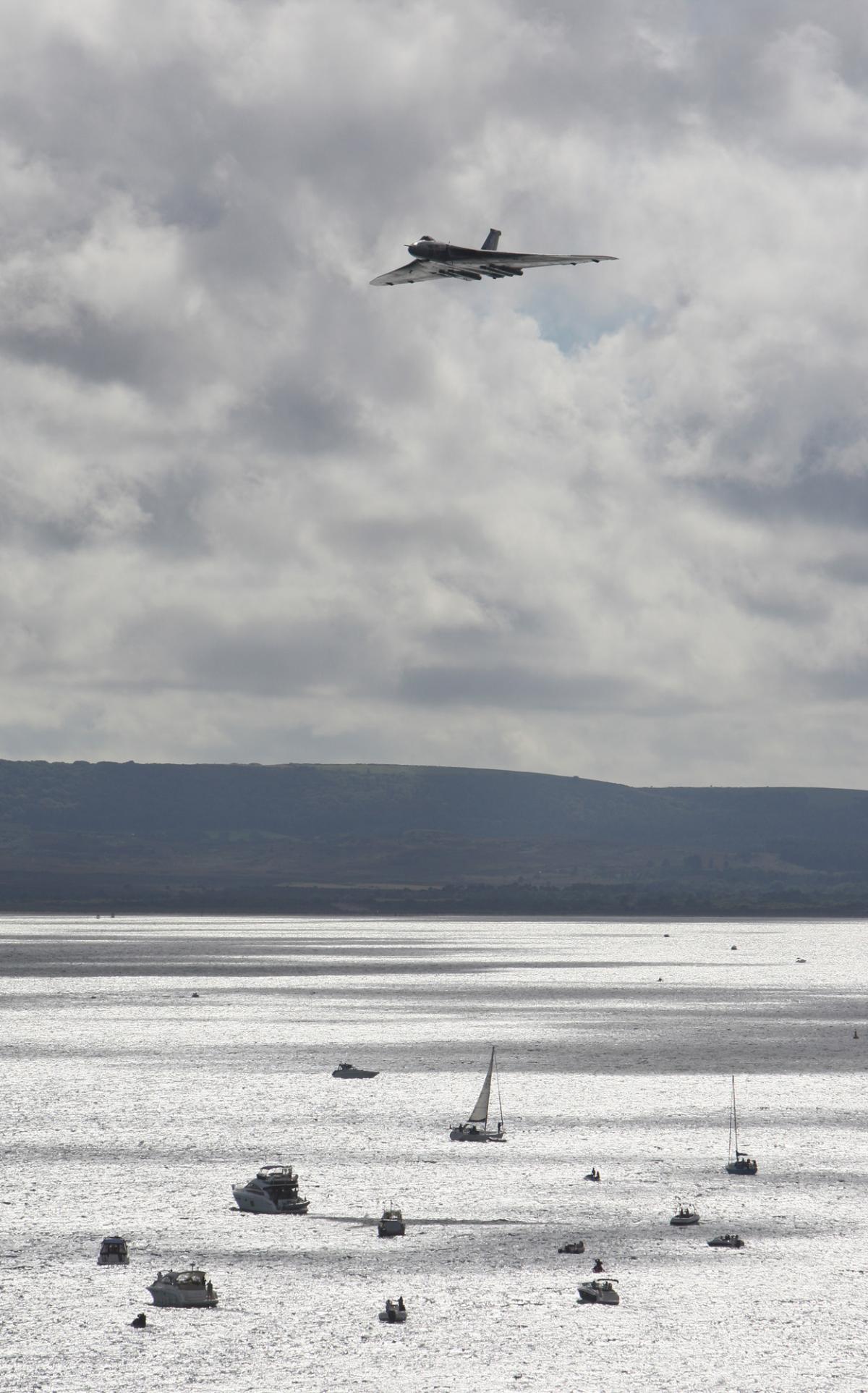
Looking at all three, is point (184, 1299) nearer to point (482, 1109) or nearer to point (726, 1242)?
point (726, 1242)

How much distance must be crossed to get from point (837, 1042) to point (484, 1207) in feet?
164

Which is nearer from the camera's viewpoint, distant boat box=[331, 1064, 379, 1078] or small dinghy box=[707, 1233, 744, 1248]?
small dinghy box=[707, 1233, 744, 1248]

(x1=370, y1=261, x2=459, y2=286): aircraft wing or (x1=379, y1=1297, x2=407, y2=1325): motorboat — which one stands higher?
(x1=370, y1=261, x2=459, y2=286): aircraft wing

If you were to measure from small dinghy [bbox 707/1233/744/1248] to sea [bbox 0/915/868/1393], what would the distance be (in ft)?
0.81

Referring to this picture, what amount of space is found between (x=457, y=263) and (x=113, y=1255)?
42.0 meters

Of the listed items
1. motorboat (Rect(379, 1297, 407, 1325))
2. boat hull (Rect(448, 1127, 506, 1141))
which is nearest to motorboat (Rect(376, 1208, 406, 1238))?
motorboat (Rect(379, 1297, 407, 1325))

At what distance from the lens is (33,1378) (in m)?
30.7

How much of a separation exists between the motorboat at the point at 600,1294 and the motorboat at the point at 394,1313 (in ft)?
12.2

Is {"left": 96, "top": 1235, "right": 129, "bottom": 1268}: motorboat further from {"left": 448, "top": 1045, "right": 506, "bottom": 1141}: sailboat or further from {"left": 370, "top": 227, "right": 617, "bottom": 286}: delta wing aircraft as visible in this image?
{"left": 370, "top": 227, "right": 617, "bottom": 286}: delta wing aircraft

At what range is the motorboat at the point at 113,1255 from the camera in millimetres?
37969

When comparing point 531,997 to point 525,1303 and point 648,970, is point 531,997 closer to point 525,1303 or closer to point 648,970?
point 648,970

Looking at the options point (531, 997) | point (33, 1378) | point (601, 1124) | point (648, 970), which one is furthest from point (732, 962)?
point (33, 1378)

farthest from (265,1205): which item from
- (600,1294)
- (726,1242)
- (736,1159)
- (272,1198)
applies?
(736,1159)

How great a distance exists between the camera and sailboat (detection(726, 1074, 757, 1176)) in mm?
48469
